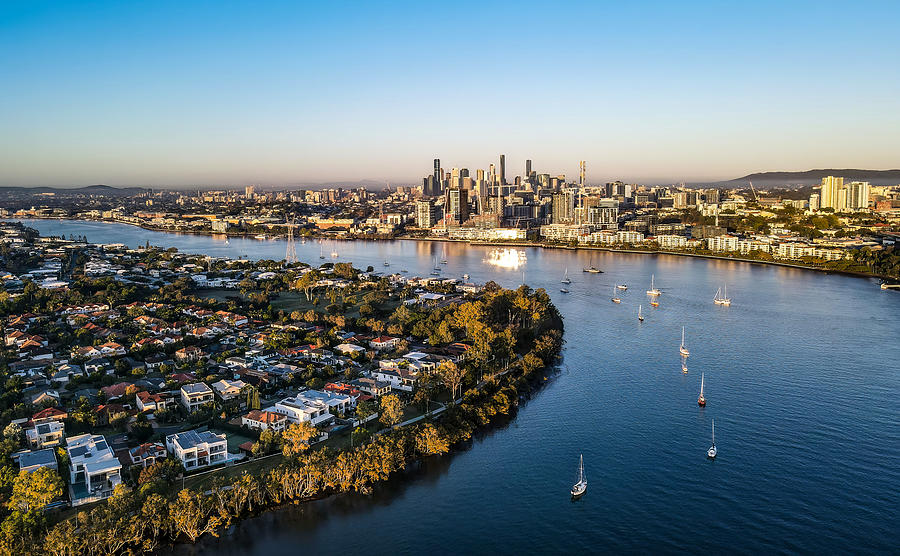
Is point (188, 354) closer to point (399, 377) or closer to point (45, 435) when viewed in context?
point (45, 435)

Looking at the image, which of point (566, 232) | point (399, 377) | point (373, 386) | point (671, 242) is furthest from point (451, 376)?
point (566, 232)

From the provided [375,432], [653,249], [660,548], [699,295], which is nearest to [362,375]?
[375,432]

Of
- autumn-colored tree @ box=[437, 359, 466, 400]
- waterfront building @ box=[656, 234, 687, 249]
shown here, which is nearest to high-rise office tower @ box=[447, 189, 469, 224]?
waterfront building @ box=[656, 234, 687, 249]

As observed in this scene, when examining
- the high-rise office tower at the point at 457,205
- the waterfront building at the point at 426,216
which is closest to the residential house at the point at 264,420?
the waterfront building at the point at 426,216

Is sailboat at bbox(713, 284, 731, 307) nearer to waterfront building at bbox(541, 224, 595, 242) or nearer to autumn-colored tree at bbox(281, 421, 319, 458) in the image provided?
autumn-colored tree at bbox(281, 421, 319, 458)

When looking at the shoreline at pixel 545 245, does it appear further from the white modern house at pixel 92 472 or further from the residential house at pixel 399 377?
the white modern house at pixel 92 472

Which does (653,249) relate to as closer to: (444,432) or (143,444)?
(444,432)

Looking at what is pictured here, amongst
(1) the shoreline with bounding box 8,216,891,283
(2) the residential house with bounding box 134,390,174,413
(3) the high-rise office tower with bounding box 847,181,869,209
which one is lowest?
(2) the residential house with bounding box 134,390,174,413
